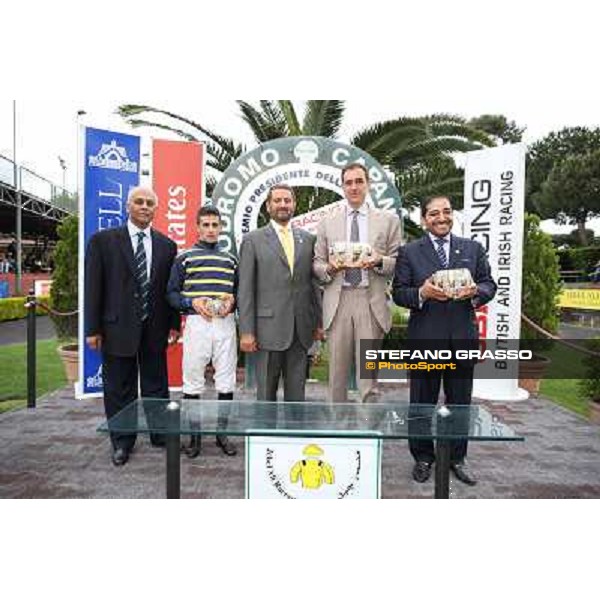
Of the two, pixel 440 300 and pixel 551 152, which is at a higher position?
pixel 551 152

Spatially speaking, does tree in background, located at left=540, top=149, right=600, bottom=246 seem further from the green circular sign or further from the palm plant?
the palm plant

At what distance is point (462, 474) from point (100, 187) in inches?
106

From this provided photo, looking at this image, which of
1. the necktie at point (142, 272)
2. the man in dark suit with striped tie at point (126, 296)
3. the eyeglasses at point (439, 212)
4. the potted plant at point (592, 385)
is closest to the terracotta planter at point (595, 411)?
the potted plant at point (592, 385)

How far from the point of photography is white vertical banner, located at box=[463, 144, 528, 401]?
366cm

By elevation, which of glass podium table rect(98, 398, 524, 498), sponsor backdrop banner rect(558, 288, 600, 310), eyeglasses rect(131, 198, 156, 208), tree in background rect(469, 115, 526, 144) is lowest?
glass podium table rect(98, 398, 524, 498)

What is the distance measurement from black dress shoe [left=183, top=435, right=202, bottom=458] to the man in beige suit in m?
0.78

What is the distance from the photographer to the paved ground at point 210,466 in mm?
2445

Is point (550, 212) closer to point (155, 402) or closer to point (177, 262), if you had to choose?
point (177, 262)

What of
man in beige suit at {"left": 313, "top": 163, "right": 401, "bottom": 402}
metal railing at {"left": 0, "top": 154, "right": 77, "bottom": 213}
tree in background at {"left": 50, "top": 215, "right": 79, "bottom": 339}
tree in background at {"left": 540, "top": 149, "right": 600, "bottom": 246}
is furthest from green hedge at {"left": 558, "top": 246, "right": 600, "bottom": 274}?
tree in background at {"left": 50, "top": 215, "right": 79, "bottom": 339}

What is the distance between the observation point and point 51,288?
4395 mm

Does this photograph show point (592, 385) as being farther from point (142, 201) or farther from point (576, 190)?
point (142, 201)

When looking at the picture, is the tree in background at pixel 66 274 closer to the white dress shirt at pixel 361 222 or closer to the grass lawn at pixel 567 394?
the white dress shirt at pixel 361 222

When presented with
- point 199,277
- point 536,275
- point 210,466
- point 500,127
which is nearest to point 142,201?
point 199,277

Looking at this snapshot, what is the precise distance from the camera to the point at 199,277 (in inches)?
110
